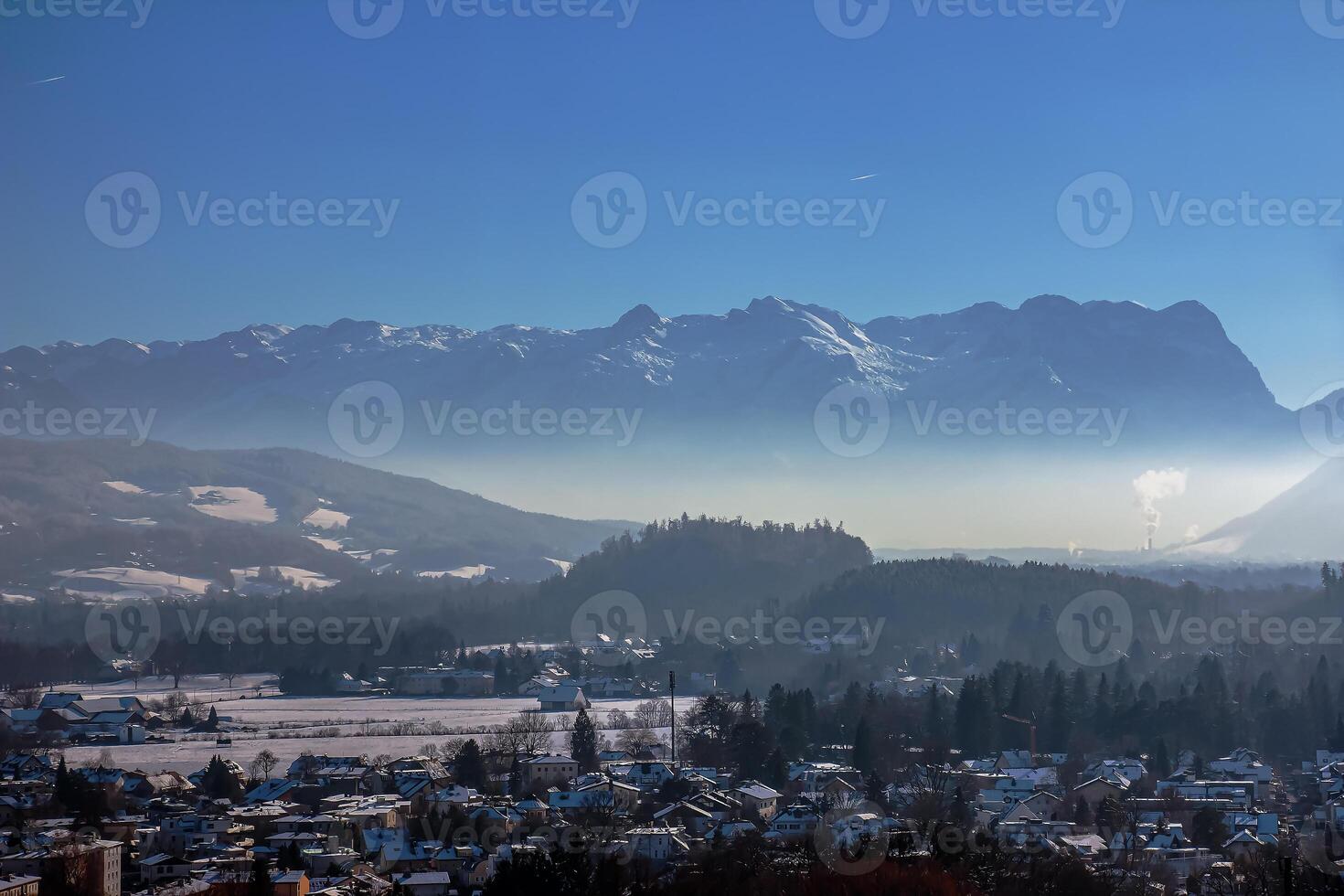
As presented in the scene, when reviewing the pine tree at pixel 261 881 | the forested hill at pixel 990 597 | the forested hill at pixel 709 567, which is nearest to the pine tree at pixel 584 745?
the pine tree at pixel 261 881

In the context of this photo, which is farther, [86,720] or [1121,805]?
[86,720]

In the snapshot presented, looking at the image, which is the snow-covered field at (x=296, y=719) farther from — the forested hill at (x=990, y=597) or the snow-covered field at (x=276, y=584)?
the snow-covered field at (x=276, y=584)

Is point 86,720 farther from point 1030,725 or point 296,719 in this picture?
point 1030,725

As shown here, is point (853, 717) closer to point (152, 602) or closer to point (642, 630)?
point (642, 630)

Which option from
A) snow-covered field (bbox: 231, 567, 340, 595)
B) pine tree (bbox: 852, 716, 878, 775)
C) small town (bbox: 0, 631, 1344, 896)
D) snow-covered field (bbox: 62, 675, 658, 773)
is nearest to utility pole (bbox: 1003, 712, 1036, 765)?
small town (bbox: 0, 631, 1344, 896)

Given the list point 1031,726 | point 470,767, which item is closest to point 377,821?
point 470,767

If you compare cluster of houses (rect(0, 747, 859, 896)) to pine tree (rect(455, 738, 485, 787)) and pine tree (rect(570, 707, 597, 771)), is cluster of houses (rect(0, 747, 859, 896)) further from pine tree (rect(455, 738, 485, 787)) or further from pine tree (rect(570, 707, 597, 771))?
pine tree (rect(570, 707, 597, 771))
